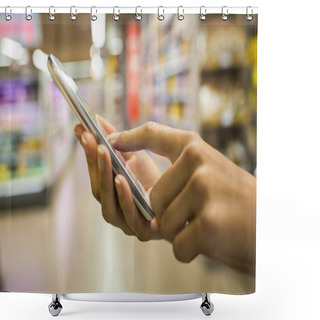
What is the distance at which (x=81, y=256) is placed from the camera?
219 centimetres

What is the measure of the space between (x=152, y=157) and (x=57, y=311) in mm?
795

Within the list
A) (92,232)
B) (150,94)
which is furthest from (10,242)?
(150,94)

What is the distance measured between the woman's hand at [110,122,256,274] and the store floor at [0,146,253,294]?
7cm

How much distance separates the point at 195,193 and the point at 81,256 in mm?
506

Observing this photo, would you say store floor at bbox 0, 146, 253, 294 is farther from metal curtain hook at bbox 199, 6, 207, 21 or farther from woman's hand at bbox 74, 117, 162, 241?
metal curtain hook at bbox 199, 6, 207, 21

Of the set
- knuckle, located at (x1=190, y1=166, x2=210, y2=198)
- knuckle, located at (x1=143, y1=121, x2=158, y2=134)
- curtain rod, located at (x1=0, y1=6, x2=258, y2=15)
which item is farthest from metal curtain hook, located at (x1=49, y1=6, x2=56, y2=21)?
knuckle, located at (x1=190, y1=166, x2=210, y2=198)

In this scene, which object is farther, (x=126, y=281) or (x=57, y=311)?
(x=57, y=311)

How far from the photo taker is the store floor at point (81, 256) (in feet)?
7.09

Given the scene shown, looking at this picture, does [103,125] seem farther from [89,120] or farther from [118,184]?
[118,184]

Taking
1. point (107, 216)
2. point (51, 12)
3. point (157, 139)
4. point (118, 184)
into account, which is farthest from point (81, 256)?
point (51, 12)

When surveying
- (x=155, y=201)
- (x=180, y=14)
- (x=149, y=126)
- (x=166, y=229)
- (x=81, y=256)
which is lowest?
(x=81, y=256)

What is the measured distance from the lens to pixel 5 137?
2.15m
